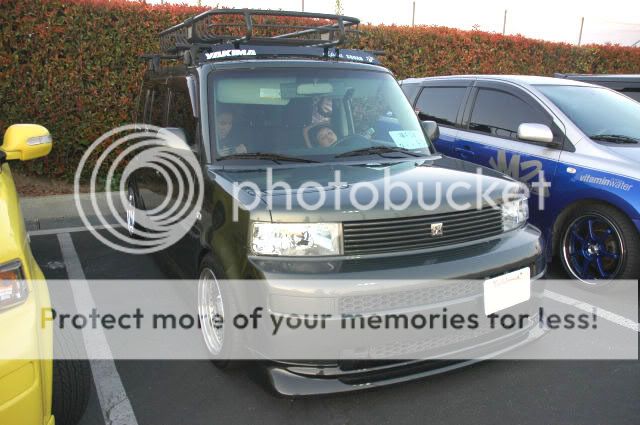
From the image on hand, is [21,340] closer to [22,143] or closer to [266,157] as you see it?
[22,143]

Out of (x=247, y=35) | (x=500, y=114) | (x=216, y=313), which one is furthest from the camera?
(x=500, y=114)

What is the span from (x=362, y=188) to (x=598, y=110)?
318 centimetres

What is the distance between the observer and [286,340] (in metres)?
2.54

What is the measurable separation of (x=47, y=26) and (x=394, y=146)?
572 cm

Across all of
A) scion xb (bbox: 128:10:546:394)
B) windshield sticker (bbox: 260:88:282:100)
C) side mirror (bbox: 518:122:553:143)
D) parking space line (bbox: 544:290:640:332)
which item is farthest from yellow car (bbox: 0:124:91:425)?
side mirror (bbox: 518:122:553:143)

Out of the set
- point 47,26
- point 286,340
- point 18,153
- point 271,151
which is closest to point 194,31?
point 271,151

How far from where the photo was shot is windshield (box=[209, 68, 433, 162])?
339 cm

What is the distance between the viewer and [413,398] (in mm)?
2914

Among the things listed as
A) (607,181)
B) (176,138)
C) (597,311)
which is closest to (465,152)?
(607,181)

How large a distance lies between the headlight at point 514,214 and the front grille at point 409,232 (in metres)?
0.23

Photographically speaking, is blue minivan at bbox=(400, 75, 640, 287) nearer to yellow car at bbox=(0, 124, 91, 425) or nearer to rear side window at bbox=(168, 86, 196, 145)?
rear side window at bbox=(168, 86, 196, 145)

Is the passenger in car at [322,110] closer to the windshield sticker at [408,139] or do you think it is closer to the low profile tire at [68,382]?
the windshield sticker at [408,139]

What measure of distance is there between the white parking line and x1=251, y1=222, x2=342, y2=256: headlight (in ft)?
3.80

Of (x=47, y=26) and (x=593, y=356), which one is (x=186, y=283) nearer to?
(x=593, y=356)
